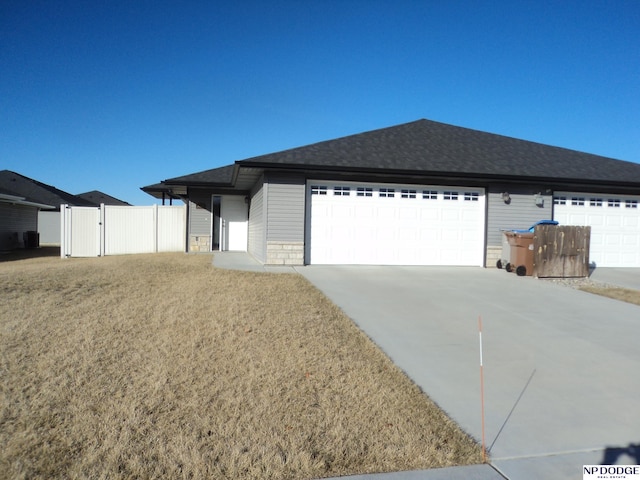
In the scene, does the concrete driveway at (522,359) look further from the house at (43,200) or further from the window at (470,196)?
the house at (43,200)

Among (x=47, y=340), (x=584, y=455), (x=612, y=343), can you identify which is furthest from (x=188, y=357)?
(x=612, y=343)

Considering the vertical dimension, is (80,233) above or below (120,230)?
below

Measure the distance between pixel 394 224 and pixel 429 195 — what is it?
1451mm

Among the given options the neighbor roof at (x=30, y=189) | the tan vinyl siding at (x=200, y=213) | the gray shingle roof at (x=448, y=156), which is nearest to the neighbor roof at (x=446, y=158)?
the gray shingle roof at (x=448, y=156)

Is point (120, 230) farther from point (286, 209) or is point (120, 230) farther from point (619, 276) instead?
point (619, 276)

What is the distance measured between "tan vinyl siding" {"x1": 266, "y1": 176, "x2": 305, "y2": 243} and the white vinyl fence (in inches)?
320

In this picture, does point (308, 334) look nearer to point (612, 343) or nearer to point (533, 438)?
point (533, 438)

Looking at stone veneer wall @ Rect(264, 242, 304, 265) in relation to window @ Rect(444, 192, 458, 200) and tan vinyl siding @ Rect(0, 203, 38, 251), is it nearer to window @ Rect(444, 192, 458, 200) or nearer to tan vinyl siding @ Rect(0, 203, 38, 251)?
window @ Rect(444, 192, 458, 200)

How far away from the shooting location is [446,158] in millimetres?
13617

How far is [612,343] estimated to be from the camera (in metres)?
6.00

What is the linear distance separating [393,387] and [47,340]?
14.8 feet

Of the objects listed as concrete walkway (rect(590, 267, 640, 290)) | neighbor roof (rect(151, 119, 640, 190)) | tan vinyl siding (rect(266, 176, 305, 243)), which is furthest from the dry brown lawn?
concrete walkway (rect(590, 267, 640, 290))

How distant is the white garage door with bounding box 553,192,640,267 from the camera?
1409 cm

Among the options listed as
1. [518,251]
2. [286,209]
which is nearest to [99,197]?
[286,209]
